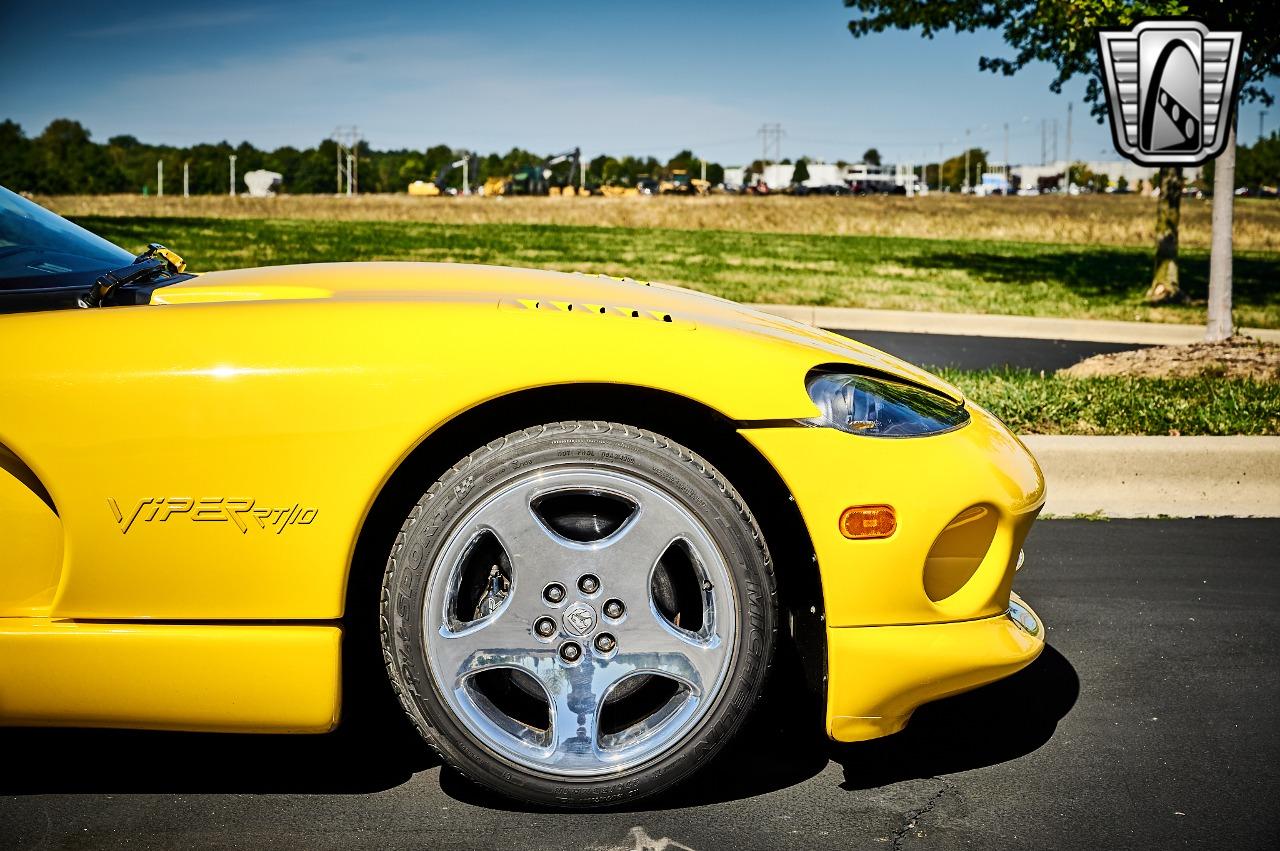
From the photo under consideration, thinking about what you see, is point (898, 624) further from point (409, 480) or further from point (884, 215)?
point (884, 215)

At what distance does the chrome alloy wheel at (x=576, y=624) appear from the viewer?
7.48 ft

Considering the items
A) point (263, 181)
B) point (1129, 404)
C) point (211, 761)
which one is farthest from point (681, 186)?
point (211, 761)

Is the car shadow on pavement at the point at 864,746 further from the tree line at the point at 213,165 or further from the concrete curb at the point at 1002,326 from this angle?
the tree line at the point at 213,165

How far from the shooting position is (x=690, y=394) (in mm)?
2328

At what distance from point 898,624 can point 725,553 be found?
0.39 m

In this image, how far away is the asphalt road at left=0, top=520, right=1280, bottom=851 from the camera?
2.31m

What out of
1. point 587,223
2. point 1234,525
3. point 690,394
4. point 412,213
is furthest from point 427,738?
point 412,213

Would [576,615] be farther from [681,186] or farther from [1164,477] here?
[681,186]

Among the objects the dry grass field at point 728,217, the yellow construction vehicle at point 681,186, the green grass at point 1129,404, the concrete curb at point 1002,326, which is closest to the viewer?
the green grass at point 1129,404

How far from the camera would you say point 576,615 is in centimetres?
230

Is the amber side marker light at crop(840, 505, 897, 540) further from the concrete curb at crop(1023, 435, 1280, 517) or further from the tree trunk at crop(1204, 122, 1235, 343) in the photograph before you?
the tree trunk at crop(1204, 122, 1235, 343)

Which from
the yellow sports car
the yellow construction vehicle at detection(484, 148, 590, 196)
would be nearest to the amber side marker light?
the yellow sports car

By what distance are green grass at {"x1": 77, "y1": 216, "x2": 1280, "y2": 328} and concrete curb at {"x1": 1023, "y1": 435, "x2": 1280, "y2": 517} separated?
7258mm

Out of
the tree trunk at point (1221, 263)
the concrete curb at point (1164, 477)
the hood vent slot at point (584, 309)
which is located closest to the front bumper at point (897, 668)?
the hood vent slot at point (584, 309)
